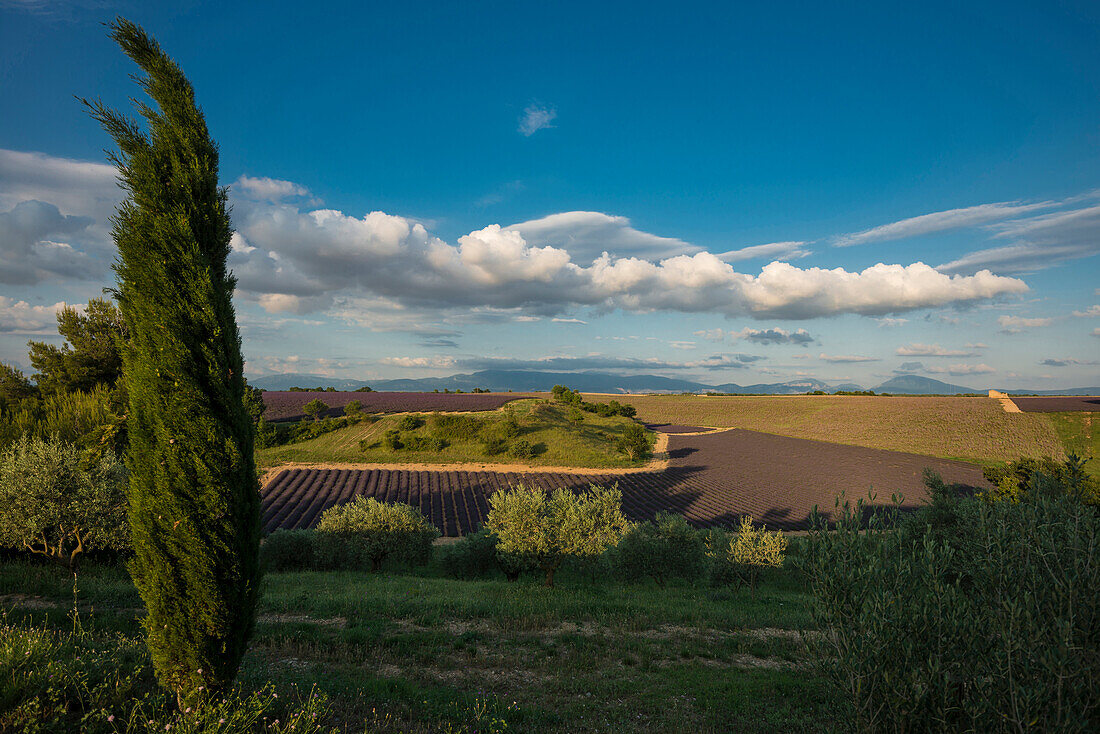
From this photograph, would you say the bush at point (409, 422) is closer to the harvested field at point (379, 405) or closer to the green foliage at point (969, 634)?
the harvested field at point (379, 405)

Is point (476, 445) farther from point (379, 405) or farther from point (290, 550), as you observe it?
point (290, 550)

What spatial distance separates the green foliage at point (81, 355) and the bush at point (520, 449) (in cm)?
4570

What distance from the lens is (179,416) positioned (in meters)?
8.66

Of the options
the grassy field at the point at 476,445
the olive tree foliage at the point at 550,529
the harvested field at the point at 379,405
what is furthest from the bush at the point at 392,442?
the olive tree foliage at the point at 550,529

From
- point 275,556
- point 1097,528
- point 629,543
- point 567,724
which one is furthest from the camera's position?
point 275,556

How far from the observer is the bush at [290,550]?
29.4m

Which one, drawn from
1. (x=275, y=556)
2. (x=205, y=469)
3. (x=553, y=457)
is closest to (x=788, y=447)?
(x=553, y=457)

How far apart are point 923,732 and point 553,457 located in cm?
6497

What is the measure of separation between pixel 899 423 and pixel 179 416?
4484 inches

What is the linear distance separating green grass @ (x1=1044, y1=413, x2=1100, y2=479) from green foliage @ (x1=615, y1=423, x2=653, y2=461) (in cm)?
5904

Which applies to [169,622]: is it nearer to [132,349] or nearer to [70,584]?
[132,349]

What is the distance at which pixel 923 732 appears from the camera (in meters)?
6.30

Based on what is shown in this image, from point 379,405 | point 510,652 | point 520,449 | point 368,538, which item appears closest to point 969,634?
point 510,652

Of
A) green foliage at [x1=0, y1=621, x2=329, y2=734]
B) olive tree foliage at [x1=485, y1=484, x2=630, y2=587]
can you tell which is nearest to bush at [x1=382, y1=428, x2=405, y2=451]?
olive tree foliage at [x1=485, y1=484, x2=630, y2=587]
